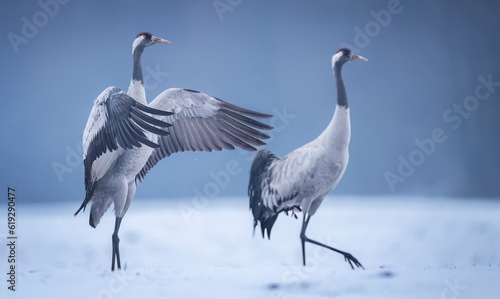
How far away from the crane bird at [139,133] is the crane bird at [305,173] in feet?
0.59

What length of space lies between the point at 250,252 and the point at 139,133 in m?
0.97

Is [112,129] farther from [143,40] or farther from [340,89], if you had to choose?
[340,89]

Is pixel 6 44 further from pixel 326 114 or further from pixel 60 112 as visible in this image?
pixel 326 114

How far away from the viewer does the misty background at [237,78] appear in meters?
3.06

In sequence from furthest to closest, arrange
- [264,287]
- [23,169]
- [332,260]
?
[23,169] → [332,260] → [264,287]

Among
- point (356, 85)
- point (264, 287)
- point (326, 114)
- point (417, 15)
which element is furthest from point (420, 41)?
point (264, 287)

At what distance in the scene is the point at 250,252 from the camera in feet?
9.69

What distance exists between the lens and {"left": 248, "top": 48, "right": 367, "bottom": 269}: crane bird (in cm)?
264

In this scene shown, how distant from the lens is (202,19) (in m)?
3.18

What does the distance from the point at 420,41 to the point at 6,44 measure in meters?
2.44

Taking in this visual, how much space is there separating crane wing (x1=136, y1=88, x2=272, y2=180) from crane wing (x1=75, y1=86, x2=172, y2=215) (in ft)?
0.93

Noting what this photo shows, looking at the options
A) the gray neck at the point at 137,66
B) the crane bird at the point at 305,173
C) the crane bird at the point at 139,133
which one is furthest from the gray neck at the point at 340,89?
the gray neck at the point at 137,66

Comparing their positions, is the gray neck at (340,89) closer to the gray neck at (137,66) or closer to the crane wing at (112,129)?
the crane wing at (112,129)

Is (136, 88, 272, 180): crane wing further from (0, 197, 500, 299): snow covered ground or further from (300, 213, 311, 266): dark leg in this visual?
(300, 213, 311, 266): dark leg
